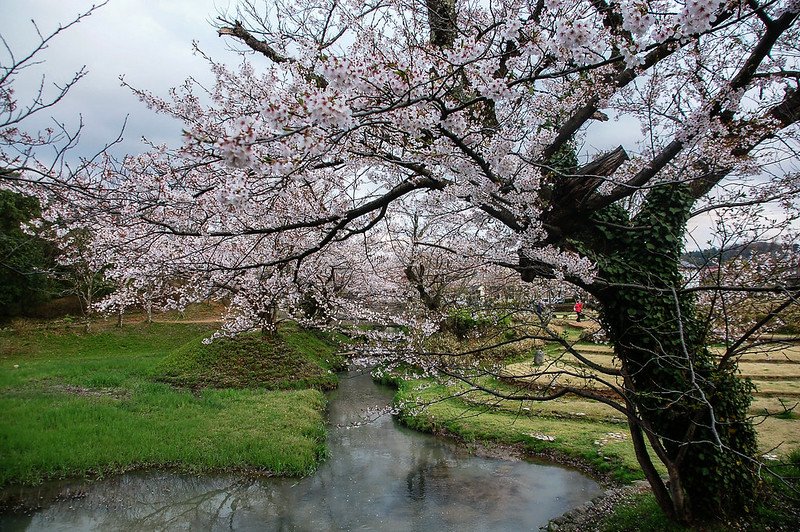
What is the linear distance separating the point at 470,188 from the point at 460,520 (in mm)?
4498

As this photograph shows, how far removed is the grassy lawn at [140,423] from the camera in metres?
6.99

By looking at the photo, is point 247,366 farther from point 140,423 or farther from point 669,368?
point 669,368

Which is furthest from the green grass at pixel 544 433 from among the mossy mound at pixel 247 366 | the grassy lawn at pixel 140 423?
the mossy mound at pixel 247 366

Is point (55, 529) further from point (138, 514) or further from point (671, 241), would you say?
point (671, 241)

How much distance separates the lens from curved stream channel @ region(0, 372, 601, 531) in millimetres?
5754

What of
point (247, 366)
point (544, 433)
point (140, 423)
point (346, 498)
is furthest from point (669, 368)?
point (247, 366)

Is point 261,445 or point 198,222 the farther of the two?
point 261,445

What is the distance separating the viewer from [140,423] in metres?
8.18

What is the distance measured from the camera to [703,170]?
175 inches

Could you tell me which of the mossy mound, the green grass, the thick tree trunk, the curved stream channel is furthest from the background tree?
the thick tree trunk

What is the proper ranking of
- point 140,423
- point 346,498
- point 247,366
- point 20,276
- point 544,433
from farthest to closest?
1. point 20,276
2. point 247,366
3. point 544,433
4. point 140,423
5. point 346,498

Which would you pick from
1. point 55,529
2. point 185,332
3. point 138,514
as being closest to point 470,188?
point 138,514

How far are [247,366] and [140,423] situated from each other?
4105 mm

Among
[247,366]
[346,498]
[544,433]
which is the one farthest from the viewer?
[247,366]
